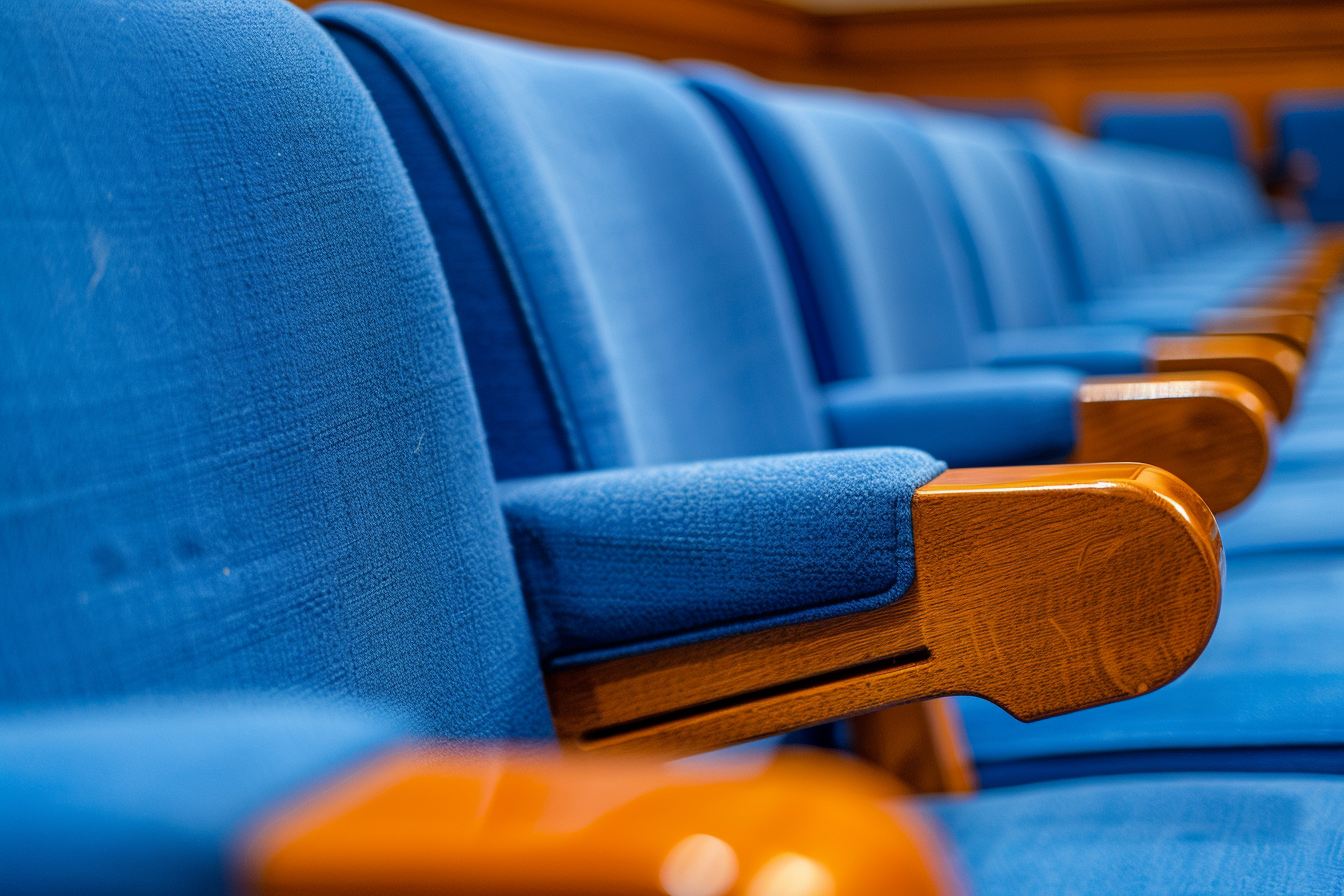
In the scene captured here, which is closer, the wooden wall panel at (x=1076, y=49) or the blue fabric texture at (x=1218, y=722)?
the blue fabric texture at (x=1218, y=722)

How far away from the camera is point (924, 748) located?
1.26ft

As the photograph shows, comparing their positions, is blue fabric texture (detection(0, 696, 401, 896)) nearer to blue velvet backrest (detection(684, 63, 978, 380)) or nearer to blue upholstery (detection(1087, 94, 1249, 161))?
blue velvet backrest (detection(684, 63, 978, 380))

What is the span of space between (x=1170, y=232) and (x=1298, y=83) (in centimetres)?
163

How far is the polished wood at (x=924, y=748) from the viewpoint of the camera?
38cm

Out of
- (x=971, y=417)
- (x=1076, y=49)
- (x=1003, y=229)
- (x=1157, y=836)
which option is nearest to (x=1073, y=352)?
(x=971, y=417)

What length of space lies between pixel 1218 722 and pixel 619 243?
231 millimetres

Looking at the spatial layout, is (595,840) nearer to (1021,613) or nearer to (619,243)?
(1021,613)

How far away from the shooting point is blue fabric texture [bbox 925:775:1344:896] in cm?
28

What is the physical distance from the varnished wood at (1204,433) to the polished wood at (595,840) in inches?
15.6

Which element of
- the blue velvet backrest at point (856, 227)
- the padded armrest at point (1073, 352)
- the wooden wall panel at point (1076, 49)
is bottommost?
the wooden wall panel at point (1076, 49)

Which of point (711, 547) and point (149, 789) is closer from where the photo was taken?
point (149, 789)

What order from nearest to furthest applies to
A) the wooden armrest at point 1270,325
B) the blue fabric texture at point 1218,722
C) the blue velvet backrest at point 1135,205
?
the blue fabric texture at point 1218,722, the wooden armrest at point 1270,325, the blue velvet backrest at point 1135,205

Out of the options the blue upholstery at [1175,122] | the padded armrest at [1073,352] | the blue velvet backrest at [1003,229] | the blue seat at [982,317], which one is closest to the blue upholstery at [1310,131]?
the blue upholstery at [1175,122]

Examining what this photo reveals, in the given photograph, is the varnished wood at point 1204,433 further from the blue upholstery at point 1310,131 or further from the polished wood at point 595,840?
the blue upholstery at point 1310,131
